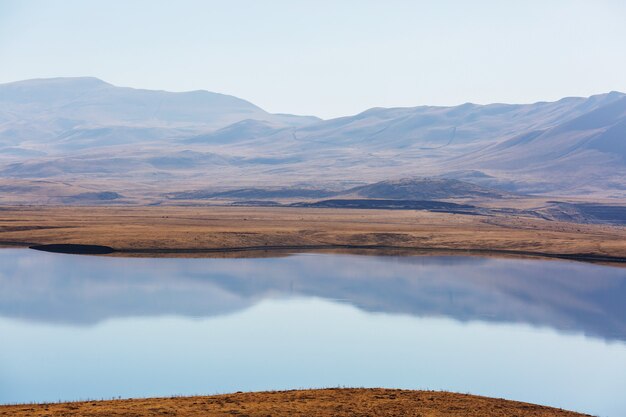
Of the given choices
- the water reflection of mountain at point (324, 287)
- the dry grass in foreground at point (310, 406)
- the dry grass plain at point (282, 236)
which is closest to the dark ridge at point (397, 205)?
the dry grass plain at point (282, 236)

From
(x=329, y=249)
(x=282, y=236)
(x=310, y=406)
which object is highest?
(x=282, y=236)

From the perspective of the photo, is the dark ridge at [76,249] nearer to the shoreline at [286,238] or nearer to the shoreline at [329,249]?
the shoreline at [329,249]

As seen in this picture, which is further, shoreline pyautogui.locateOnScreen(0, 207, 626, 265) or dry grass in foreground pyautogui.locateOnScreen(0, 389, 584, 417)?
shoreline pyautogui.locateOnScreen(0, 207, 626, 265)

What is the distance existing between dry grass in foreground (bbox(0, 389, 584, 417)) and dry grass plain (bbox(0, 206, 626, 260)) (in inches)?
1856

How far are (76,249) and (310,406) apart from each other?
52.5 meters

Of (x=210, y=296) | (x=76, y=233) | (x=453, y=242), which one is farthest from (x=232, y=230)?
(x=210, y=296)

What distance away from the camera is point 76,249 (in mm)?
72875

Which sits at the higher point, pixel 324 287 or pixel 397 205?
pixel 397 205

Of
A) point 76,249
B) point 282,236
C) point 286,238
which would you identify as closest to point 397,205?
point 282,236

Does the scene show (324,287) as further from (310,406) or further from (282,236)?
(310,406)

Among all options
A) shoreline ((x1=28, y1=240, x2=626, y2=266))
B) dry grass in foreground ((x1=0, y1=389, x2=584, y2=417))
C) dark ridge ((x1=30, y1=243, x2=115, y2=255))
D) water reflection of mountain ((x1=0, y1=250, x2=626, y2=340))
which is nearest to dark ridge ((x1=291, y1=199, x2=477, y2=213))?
shoreline ((x1=28, y1=240, x2=626, y2=266))

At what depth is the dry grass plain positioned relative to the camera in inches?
3000

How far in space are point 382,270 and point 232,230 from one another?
24.7 m

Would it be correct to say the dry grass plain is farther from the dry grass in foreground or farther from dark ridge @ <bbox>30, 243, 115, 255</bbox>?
the dry grass in foreground
